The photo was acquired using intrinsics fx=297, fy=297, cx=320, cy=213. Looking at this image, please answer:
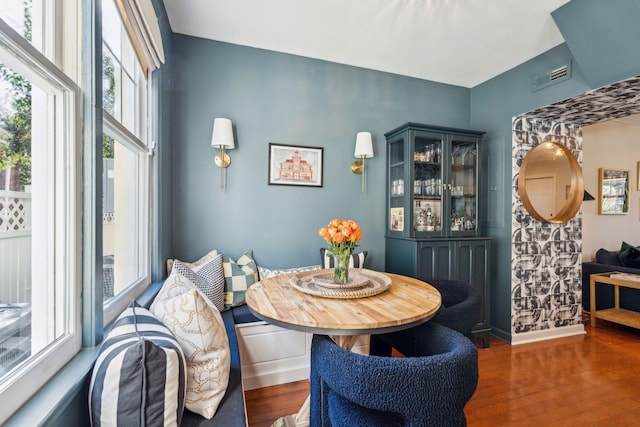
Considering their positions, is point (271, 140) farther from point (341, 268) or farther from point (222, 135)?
point (341, 268)

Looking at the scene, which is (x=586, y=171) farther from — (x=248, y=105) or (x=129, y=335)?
(x=129, y=335)

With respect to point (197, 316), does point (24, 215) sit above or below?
above

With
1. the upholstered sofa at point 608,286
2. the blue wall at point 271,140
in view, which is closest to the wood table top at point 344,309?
the blue wall at point 271,140

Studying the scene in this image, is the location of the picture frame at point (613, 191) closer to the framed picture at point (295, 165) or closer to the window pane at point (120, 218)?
the framed picture at point (295, 165)

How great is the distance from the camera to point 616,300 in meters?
3.42

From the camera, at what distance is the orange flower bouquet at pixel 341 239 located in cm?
158

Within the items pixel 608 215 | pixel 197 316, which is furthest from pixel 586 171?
pixel 197 316

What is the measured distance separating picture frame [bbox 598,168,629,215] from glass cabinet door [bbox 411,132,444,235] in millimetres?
3174

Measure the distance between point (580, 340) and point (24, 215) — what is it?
4.28 metres

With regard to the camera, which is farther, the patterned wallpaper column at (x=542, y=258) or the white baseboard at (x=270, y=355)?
the patterned wallpaper column at (x=542, y=258)

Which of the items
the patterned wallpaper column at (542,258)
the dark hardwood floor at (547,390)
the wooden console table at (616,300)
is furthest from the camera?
the wooden console table at (616,300)

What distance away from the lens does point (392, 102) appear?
315 centimetres

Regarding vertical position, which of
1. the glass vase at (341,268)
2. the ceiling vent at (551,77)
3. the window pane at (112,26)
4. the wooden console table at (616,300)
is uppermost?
the ceiling vent at (551,77)

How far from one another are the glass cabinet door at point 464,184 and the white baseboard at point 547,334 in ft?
3.74
